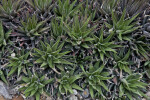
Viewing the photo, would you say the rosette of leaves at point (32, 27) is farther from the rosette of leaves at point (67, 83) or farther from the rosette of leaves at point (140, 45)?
the rosette of leaves at point (140, 45)

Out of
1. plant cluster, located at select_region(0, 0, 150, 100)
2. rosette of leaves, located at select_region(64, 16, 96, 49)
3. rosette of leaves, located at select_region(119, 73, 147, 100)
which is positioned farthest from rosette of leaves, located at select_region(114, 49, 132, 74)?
rosette of leaves, located at select_region(64, 16, 96, 49)

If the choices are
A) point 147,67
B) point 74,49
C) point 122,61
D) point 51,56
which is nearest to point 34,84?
point 51,56

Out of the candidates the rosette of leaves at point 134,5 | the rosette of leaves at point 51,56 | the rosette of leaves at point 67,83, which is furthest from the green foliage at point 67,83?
the rosette of leaves at point 134,5

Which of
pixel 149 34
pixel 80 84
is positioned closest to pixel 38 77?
pixel 80 84

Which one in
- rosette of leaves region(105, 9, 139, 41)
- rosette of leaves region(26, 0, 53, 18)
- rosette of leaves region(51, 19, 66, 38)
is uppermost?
rosette of leaves region(26, 0, 53, 18)

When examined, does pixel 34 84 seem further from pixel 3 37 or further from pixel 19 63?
pixel 3 37

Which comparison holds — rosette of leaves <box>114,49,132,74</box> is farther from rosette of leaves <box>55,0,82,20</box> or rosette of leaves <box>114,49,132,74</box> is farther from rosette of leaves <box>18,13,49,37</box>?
rosette of leaves <box>18,13,49,37</box>
